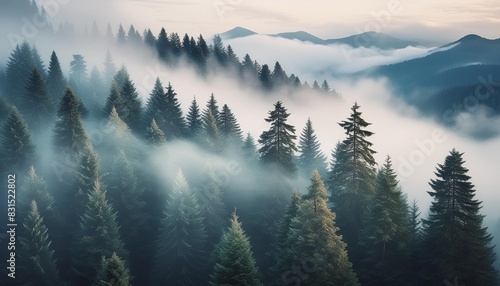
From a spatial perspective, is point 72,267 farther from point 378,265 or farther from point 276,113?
point 378,265

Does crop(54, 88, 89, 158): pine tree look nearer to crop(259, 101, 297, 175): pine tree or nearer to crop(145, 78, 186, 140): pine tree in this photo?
crop(145, 78, 186, 140): pine tree

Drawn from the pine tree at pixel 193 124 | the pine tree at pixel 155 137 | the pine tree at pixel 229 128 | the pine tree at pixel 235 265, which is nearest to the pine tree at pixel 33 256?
the pine tree at pixel 235 265

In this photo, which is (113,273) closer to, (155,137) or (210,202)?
(210,202)

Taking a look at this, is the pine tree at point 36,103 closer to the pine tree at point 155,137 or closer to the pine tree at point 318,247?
the pine tree at point 155,137

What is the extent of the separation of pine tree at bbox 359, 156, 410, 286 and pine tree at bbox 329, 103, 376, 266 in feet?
4.31

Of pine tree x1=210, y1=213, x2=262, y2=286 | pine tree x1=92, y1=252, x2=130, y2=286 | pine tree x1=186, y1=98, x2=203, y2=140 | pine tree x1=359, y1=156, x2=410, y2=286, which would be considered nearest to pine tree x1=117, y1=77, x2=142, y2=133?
pine tree x1=186, y1=98, x2=203, y2=140

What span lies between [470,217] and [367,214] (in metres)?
8.13

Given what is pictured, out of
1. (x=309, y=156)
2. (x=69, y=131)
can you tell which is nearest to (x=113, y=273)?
(x=69, y=131)

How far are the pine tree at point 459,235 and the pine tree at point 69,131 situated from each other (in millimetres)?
36744

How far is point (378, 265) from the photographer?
36.0 m

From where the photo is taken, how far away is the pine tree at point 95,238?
120 feet

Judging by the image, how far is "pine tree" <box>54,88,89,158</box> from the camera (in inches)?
1821

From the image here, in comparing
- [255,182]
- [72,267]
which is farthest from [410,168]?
[72,267]

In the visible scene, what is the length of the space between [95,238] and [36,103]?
29.8 meters
